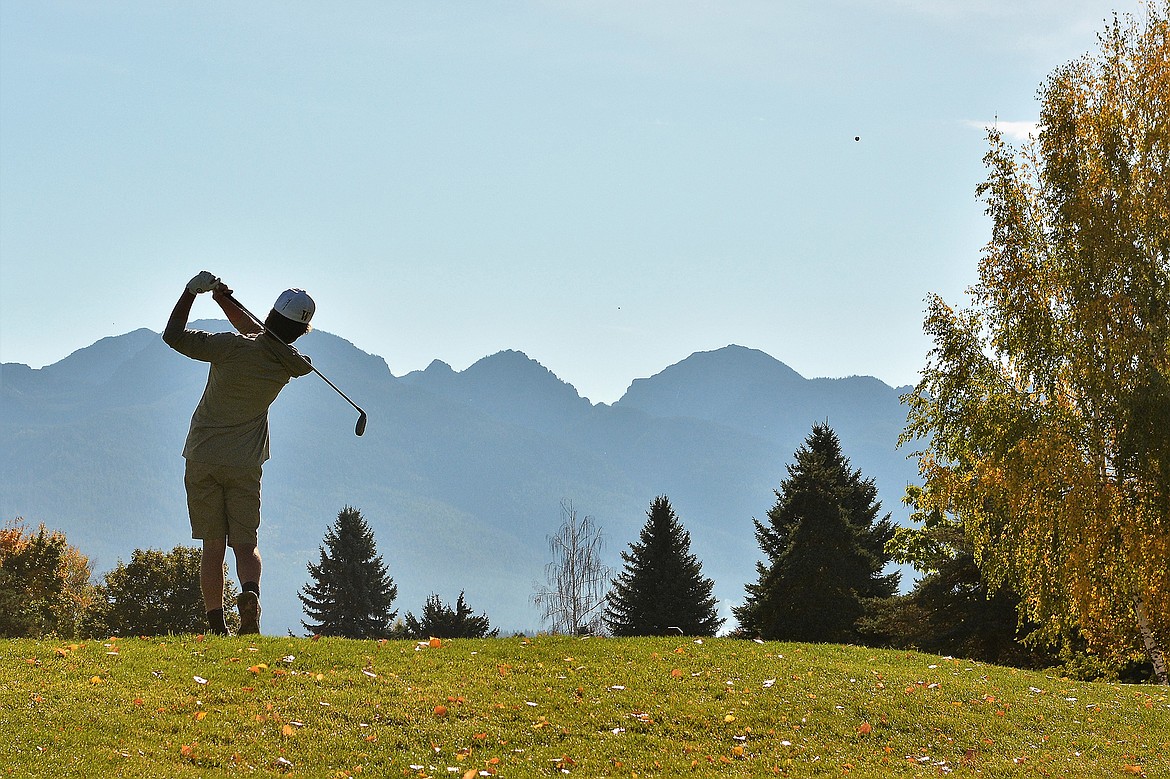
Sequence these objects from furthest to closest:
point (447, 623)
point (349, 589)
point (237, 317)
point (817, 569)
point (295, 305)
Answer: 1. point (349, 589)
2. point (447, 623)
3. point (817, 569)
4. point (237, 317)
5. point (295, 305)

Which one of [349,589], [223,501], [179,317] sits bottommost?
[349,589]

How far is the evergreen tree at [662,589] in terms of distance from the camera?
52.6m

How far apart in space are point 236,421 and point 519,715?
427cm

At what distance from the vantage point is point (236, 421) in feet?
36.2

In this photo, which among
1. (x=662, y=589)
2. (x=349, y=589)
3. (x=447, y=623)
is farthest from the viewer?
(x=349, y=589)

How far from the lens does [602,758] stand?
→ 8.75m

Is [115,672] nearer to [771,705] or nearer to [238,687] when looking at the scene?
[238,687]

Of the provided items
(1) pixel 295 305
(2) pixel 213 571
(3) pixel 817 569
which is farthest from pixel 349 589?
(1) pixel 295 305

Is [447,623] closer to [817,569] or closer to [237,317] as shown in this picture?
[817,569]

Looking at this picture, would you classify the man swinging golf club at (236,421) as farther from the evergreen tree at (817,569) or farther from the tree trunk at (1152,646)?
the evergreen tree at (817,569)

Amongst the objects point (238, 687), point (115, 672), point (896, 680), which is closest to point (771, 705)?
point (896, 680)

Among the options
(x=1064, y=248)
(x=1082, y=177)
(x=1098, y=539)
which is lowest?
(x=1098, y=539)

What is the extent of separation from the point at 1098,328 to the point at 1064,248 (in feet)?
5.90

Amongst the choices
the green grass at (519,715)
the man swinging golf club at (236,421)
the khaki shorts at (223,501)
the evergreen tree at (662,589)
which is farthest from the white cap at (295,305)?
the evergreen tree at (662,589)
